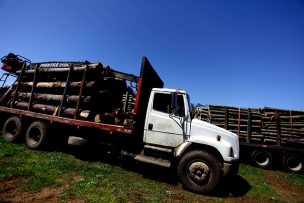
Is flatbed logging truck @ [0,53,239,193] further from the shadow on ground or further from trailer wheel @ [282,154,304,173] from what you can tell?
trailer wheel @ [282,154,304,173]

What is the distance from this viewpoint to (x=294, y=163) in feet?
41.3

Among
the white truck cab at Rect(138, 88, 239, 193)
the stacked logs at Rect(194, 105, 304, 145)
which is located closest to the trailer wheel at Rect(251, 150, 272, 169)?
the stacked logs at Rect(194, 105, 304, 145)

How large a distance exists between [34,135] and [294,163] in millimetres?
13917

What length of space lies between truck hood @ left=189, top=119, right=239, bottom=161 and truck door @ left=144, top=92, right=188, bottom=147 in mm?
346

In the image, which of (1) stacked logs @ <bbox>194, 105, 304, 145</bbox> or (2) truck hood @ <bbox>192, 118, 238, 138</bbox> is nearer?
(2) truck hood @ <bbox>192, 118, 238, 138</bbox>

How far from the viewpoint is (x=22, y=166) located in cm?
746

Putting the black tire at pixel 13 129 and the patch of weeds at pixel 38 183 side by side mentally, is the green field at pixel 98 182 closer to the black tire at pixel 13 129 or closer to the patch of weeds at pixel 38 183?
the patch of weeds at pixel 38 183

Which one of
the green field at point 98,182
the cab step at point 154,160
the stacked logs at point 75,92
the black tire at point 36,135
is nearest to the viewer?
the green field at point 98,182

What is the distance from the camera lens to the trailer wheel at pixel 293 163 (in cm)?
1229

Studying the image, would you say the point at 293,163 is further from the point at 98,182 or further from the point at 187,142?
the point at 98,182

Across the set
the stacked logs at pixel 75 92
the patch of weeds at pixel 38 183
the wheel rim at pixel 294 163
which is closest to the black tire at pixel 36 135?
the stacked logs at pixel 75 92

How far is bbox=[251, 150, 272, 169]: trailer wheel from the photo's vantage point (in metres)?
12.8

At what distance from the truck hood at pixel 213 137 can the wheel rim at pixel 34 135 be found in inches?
278

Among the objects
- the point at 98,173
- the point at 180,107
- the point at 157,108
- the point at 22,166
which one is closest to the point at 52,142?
the point at 22,166
